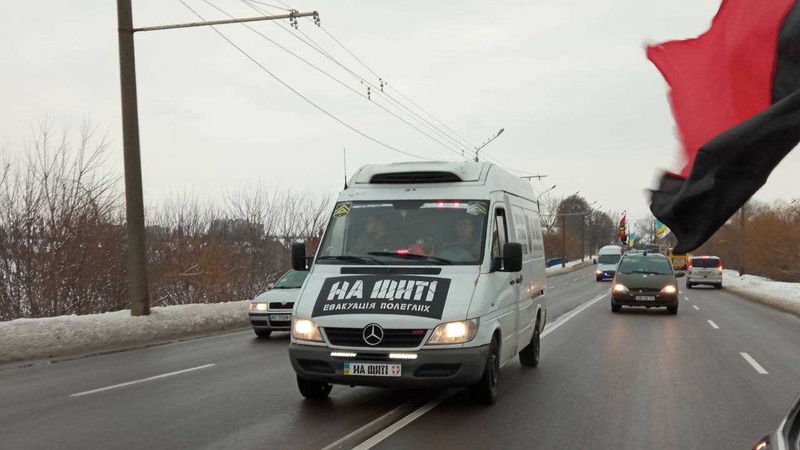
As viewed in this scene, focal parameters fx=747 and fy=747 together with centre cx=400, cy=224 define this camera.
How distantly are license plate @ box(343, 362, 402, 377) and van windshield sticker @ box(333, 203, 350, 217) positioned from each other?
2.12 m

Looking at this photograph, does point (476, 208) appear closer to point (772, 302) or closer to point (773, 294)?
point (772, 302)

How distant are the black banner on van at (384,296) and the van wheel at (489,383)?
2.85 feet

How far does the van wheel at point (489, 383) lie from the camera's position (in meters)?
7.68

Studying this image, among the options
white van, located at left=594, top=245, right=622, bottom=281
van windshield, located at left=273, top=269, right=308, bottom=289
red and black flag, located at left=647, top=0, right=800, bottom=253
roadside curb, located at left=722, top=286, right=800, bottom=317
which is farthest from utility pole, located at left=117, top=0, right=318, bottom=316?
white van, located at left=594, top=245, right=622, bottom=281

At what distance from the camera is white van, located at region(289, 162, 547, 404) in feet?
23.3

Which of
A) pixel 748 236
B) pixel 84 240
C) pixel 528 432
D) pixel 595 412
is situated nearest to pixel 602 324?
pixel 595 412

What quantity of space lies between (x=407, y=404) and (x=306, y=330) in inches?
56.9

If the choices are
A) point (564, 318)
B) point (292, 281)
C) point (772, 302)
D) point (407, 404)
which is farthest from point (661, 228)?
point (772, 302)

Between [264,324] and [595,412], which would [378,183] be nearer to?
[595,412]

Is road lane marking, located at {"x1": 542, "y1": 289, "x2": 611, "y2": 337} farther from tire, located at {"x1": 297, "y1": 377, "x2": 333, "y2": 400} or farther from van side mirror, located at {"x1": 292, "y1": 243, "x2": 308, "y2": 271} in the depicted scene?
tire, located at {"x1": 297, "y1": 377, "x2": 333, "y2": 400}

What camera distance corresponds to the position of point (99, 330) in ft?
45.9

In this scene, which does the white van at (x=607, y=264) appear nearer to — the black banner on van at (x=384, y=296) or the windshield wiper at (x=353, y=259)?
the windshield wiper at (x=353, y=259)

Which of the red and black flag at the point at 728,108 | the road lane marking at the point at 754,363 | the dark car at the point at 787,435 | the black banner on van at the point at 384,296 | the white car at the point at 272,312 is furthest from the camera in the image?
the white car at the point at 272,312

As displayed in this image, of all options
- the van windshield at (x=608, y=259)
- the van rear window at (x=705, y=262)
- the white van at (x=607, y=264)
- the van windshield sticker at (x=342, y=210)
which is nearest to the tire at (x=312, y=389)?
the van windshield sticker at (x=342, y=210)
